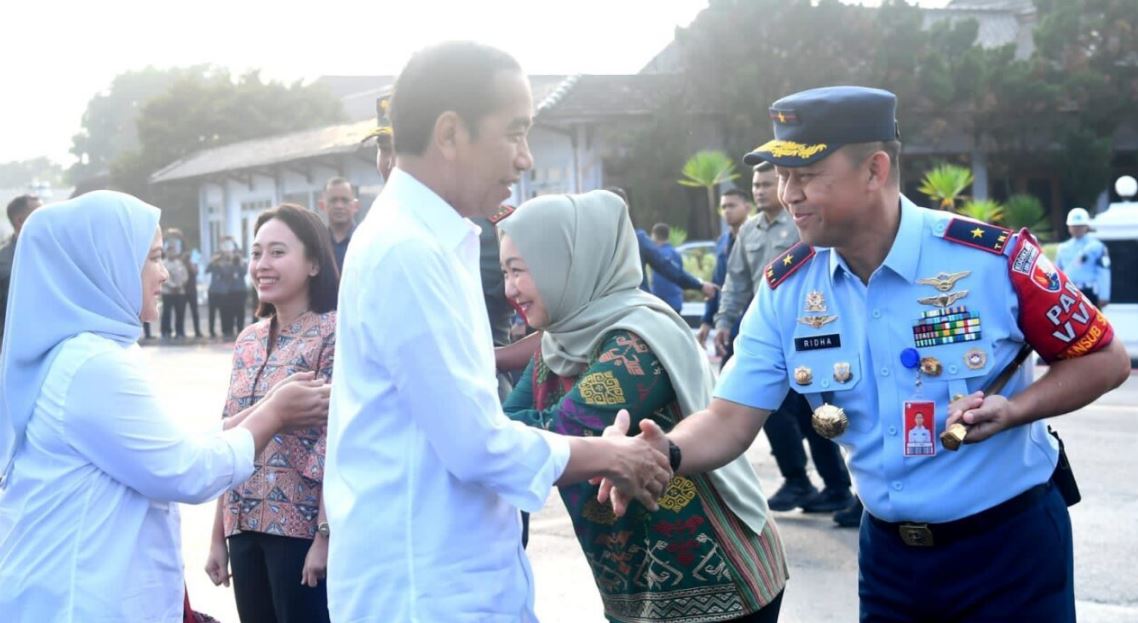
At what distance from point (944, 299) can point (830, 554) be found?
385cm

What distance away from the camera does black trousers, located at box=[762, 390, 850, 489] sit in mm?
7516

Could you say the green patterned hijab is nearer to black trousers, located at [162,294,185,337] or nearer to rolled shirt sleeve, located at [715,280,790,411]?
rolled shirt sleeve, located at [715,280,790,411]

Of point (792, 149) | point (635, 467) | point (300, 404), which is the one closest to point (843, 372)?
point (792, 149)

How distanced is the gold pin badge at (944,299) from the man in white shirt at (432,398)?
1016 mm

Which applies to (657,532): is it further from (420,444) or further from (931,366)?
(420,444)

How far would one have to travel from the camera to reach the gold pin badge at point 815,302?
3297mm

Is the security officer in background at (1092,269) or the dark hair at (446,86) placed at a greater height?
the dark hair at (446,86)

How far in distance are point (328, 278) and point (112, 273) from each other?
96cm

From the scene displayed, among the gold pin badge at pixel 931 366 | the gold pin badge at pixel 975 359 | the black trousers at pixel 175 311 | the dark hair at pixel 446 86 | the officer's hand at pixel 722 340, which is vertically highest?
the dark hair at pixel 446 86

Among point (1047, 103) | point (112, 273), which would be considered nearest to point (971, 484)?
point (112, 273)

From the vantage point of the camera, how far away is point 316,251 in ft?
13.9

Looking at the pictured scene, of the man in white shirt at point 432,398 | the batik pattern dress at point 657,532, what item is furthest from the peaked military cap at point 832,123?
the man in white shirt at point 432,398

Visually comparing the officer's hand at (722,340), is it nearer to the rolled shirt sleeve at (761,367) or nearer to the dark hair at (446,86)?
the rolled shirt sleeve at (761,367)

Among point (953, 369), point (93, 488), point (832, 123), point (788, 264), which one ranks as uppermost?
point (832, 123)
